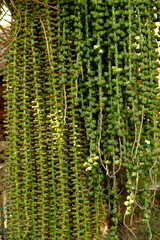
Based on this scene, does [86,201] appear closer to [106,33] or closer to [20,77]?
[20,77]

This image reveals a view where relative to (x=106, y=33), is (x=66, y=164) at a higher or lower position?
lower

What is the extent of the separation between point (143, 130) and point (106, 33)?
1.37 feet

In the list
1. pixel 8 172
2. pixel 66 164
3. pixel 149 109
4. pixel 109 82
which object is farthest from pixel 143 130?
pixel 8 172

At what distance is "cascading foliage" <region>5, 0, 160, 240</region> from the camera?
110cm

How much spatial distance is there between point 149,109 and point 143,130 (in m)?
0.08

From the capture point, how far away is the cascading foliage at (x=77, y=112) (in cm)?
110

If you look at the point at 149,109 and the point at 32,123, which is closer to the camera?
the point at 149,109

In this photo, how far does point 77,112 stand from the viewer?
122cm

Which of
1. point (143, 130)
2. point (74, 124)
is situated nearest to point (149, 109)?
point (143, 130)

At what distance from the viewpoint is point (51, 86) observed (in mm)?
1192

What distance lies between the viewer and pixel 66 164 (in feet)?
3.88

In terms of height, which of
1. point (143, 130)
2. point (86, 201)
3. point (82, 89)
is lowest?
point (86, 201)

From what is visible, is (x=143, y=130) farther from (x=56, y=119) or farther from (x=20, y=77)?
(x=20, y=77)

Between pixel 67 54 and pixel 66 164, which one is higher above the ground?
pixel 67 54
